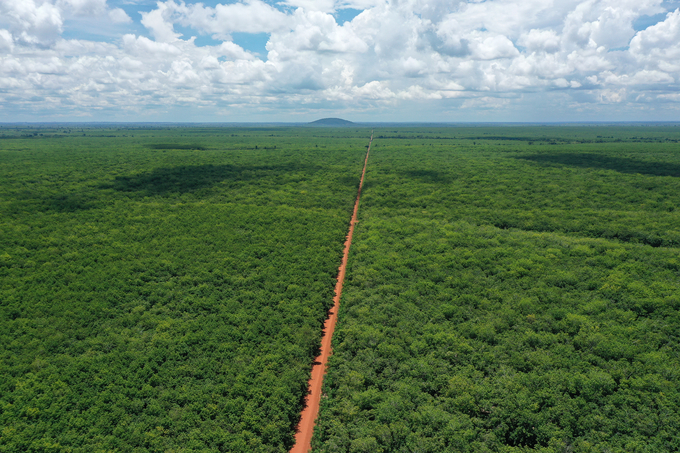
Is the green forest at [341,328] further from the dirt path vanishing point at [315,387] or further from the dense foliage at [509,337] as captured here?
the dirt path vanishing point at [315,387]

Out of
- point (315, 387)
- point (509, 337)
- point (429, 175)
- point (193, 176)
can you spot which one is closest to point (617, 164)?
point (429, 175)

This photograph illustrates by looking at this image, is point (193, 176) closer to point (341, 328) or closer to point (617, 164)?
point (341, 328)

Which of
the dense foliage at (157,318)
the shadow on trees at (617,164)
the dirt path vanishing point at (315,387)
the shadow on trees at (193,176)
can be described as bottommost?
the dirt path vanishing point at (315,387)

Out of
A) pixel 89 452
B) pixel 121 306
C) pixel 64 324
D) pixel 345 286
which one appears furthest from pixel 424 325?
pixel 64 324

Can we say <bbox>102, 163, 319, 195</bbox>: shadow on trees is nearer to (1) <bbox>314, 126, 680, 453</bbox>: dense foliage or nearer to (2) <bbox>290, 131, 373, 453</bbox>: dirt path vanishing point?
(1) <bbox>314, 126, 680, 453</bbox>: dense foliage

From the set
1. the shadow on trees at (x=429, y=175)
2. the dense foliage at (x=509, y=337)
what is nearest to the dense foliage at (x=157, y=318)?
the dense foliage at (x=509, y=337)

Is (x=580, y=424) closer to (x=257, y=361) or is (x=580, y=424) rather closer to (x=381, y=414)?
(x=381, y=414)
